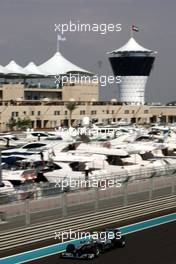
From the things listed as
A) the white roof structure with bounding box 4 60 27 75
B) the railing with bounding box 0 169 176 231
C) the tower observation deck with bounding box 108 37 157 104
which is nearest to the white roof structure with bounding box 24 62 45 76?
the white roof structure with bounding box 4 60 27 75

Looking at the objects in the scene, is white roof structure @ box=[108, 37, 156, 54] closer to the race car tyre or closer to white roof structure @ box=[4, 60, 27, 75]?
white roof structure @ box=[4, 60, 27, 75]

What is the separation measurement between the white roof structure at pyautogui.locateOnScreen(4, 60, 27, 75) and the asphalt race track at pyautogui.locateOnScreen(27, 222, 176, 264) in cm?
7801

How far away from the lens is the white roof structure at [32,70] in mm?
94037

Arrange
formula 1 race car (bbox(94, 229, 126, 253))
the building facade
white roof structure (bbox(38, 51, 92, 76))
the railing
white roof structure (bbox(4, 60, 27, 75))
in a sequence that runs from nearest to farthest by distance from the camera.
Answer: formula 1 race car (bbox(94, 229, 126, 253)), the railing, the building facade, white roof structure (bbox(4, 60, 27, 75)), white roof structure (bbox(38, 51, 92, 76))

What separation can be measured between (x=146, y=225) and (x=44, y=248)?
2965 millimetres

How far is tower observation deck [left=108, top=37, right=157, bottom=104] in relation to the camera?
113 meters

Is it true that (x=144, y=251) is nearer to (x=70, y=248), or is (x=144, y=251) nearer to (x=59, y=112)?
(x=70, y=248)

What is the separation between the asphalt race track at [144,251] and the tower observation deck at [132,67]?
99077mm

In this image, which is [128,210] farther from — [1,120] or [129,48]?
[129,48]

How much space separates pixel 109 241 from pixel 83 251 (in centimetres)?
82

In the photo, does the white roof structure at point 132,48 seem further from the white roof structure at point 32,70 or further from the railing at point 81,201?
the railing at point 81,201

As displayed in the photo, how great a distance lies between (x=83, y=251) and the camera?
10.3m

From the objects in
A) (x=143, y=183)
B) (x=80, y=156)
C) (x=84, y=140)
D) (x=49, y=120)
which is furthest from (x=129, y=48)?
(x=143, y=183)

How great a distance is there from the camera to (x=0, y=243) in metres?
10.6
